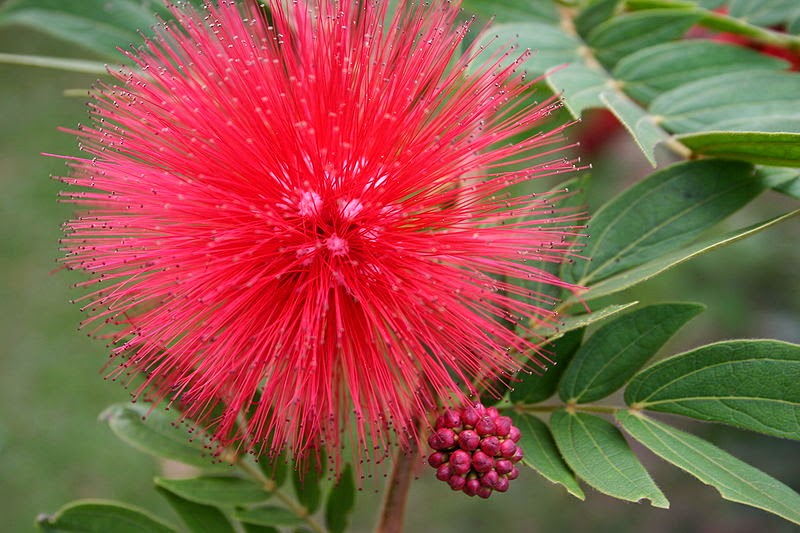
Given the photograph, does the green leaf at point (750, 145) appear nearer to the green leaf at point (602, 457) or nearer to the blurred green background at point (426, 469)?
the green leaf at point (602, 457)

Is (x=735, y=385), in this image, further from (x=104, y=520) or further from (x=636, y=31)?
(x=104, y=520)

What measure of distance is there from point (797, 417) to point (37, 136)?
5.99 metres

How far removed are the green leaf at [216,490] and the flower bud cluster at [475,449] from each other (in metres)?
0.56

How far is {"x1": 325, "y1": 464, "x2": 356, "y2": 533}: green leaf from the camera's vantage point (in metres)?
1.85

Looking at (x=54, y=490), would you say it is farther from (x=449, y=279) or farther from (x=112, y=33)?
(x=449, y=279)

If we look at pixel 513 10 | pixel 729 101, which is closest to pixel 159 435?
pixel 513 10

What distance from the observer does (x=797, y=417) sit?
4.55 feet

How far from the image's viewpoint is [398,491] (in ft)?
5.23

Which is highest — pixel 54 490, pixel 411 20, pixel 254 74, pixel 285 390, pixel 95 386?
pixel 411 20

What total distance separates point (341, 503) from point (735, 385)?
3.25 feet

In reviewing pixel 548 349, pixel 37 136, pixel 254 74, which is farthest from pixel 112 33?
pixel 37 136

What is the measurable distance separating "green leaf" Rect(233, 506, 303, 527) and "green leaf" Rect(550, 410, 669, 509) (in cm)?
71

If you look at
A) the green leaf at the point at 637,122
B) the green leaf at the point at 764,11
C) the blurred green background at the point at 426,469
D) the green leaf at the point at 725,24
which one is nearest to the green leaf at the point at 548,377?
the green leaf at the point at 637,122

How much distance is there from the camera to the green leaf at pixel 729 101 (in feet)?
5.53
